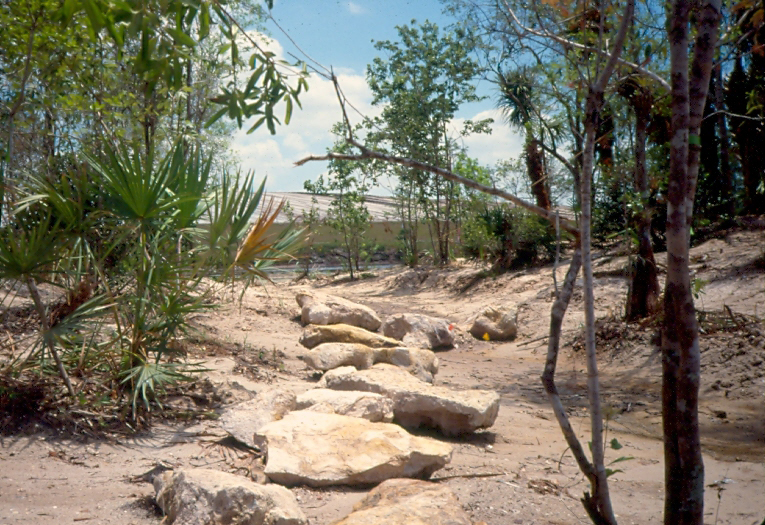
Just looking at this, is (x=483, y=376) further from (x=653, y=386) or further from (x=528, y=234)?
(x=528, y=234)

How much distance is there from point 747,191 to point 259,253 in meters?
11.0

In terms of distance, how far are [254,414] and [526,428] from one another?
2.28 metres

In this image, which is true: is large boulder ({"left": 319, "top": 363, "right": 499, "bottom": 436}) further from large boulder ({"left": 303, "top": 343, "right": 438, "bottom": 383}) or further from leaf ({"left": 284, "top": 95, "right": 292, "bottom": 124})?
leaf ({"left": 284, "top": 95, "right": 292, "bottom": 124})

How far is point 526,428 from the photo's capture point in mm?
5199

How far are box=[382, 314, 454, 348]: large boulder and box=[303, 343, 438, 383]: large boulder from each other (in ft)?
6.80

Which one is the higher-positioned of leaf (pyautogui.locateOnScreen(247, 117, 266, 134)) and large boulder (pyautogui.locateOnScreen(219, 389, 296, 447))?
leaf (pyautogui.locateOnScreen(247, 117, 266, 134))

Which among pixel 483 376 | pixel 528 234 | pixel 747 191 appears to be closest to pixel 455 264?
pixel 528 234

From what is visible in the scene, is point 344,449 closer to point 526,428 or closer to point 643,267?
point 526,428

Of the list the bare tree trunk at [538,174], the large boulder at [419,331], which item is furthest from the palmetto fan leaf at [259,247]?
the bare tree trunk at [538,174]

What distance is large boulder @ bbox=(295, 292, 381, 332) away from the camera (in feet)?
31.3

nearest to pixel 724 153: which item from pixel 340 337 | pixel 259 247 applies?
pixel 340 337

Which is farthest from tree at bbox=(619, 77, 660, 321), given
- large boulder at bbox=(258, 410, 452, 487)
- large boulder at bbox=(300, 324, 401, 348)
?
large boulder at bbox=(258, 410, 452, 487)

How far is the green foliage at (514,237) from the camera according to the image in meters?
13.7

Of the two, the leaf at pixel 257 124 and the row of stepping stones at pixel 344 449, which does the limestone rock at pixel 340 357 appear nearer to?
the row of stepping stones at pixel 344 449
